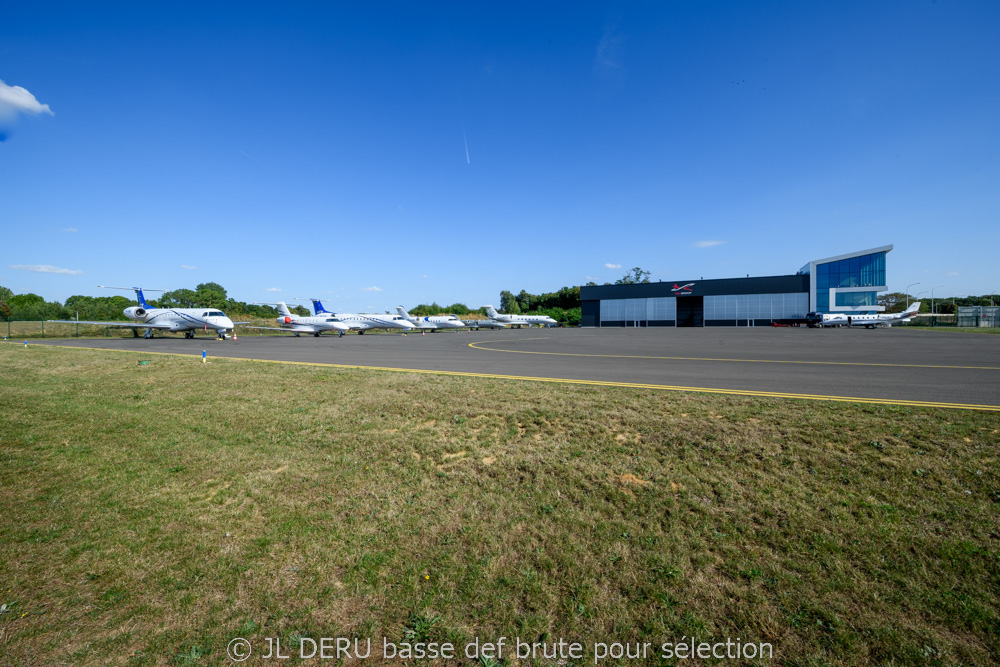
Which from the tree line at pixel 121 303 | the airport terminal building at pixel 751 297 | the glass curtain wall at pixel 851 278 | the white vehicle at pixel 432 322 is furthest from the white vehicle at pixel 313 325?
the glass curtain wall at pixel 851 278

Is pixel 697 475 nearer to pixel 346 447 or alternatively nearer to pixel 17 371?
pixel 346 447

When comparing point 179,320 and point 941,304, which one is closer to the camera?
point 179,320

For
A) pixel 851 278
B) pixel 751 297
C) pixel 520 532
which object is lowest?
pixel 520 532

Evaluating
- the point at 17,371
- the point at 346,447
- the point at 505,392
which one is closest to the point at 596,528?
the point at 346,447

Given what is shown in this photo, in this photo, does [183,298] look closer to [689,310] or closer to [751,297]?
[689,310]

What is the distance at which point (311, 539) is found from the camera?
4.13 metres

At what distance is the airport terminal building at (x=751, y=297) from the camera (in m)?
61.3

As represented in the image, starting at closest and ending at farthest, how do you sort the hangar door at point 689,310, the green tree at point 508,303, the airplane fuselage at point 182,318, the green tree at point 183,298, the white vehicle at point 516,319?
the airplane fuselage at point 182,318, the hangar door at point 689,310, the white vehicle at point 516,319, the green tree at point 183,298, the green tree at point 508,303

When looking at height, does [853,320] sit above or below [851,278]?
below

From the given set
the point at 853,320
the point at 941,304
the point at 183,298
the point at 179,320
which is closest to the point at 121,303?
the point at 183,298

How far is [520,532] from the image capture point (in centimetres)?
411
